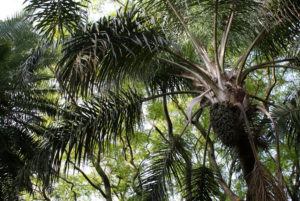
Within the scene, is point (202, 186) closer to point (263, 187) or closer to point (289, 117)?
point (263, 187)

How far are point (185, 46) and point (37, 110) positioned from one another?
4146 millimetres

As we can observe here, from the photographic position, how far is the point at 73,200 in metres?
12.2

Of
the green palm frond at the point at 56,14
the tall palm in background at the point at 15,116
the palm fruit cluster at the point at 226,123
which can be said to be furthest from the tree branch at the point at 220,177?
the tall palm in background at the point at 15,116

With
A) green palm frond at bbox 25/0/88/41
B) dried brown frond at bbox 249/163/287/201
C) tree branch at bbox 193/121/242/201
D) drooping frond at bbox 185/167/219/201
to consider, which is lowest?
dried brown frond at bbox 249/163/287/201

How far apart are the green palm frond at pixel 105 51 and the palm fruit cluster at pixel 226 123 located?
1.19m

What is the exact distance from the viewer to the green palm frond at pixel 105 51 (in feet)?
10.6

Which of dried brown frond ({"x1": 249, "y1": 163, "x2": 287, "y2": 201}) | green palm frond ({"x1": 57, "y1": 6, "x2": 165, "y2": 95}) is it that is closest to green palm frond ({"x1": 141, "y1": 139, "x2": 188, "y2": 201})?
dried brown frond ({"x1": 249, "y1": 163, "x2": 287, "y2": 201})

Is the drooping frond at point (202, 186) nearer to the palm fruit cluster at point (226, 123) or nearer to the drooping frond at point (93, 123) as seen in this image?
the palm fruit cluster at point (226, 123)

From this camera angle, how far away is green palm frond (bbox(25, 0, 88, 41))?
10.7ft

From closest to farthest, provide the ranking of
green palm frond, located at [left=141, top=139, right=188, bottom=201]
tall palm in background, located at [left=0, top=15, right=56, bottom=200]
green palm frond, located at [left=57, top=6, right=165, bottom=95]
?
green palm frond, located at [left=57, top=6, right=165, bottom=95] → green palm frond, located at [left=141, top=139, right=188, bottom=201] → tall palm in background, located at [left=0, top=15, right=56, bottom=200]

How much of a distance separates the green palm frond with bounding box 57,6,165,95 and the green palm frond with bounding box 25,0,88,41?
20 cm

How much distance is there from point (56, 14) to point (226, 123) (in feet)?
8.13

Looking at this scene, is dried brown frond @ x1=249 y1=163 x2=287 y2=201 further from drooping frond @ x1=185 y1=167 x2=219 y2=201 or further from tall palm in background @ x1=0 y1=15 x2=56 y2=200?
tall palm in background @ x1=0 y1=15 x2=56 y2=200

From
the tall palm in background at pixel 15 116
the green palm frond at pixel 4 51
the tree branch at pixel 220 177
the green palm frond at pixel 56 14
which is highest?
the green palm frond at pixel 4 51
